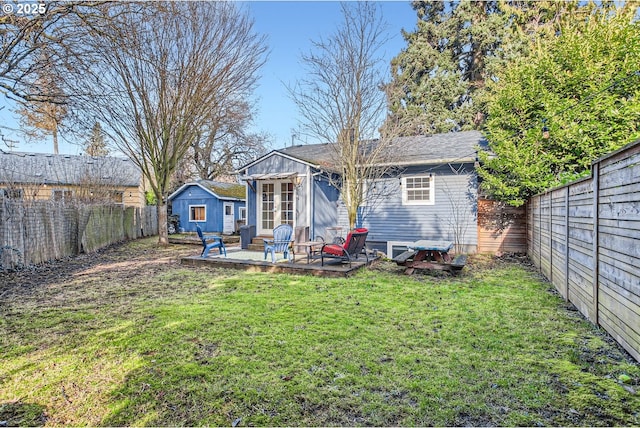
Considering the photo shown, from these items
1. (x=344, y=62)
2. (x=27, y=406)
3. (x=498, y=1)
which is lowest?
(x=27, y=406)

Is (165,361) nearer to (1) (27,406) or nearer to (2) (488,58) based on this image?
(1) (27,406)

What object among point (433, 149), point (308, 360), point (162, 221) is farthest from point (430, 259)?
point (162, 221)

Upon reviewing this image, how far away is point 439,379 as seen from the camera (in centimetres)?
283

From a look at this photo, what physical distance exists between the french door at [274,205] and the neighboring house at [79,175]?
647 centimetres

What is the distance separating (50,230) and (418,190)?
10710 millimetres

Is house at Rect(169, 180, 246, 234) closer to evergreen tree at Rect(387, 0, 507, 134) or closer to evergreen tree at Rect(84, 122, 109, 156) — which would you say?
evergreen tree at Rect(84, 122, 109, 156)

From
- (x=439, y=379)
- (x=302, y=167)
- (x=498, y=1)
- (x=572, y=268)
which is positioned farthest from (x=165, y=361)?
(x=498, y=1)

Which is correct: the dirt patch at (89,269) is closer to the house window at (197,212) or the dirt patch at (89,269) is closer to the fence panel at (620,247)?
the house window at (197,212)

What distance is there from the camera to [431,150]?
39.1 feet

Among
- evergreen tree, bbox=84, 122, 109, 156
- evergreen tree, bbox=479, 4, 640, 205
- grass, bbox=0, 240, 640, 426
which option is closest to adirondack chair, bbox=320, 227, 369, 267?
grass, bbox=0, 240, 640, 426

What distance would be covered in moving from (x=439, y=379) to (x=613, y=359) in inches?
67.2

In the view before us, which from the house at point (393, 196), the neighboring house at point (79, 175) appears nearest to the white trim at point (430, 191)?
the house at point (393, 196)

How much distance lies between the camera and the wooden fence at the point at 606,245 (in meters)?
2.96

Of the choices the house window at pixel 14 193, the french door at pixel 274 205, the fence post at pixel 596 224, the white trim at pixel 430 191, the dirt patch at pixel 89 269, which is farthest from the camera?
the french door at pixel 274 205
